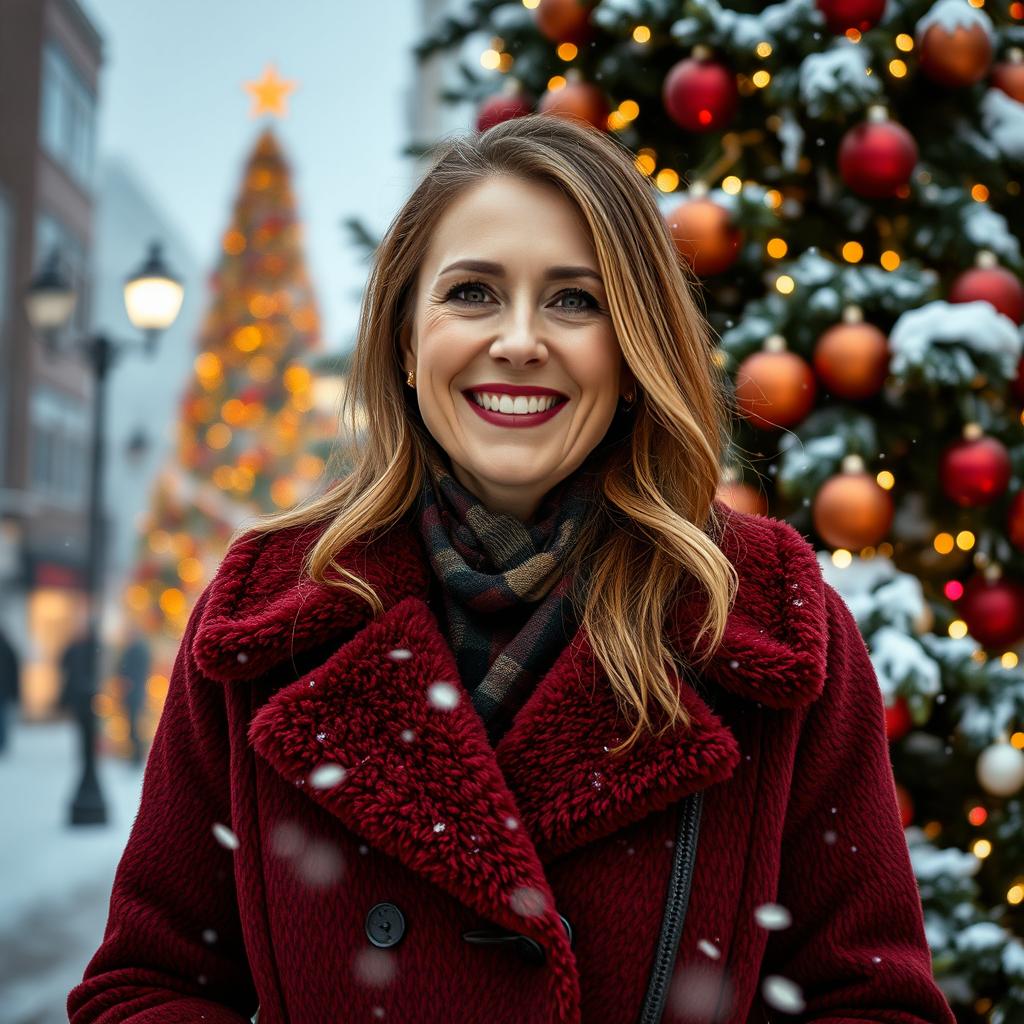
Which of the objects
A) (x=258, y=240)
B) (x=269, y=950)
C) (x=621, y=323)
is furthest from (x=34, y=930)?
(x=258, y=240)

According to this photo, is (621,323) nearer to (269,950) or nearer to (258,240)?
(269,950)

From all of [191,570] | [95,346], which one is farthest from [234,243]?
[95,346]

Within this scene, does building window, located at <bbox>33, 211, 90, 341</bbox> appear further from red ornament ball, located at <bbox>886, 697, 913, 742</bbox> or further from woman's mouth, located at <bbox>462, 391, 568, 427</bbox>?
woman's mouth, located at <bbox>462, 391, 568, 427</bbox>

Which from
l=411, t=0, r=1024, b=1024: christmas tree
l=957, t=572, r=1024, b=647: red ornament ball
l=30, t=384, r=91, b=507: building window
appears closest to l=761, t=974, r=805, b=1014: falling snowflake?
l=411, t=0, r=1024, b=1024: christmas tree

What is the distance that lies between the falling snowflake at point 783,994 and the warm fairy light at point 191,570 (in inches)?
425

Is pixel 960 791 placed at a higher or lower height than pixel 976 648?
lower

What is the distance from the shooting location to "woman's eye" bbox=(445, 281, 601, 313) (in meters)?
1.62

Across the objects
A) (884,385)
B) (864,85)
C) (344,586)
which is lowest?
(344,586)

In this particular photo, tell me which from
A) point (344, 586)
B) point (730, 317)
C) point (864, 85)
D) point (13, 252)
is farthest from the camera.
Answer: point (13, 252)

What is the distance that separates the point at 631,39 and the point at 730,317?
861 mm

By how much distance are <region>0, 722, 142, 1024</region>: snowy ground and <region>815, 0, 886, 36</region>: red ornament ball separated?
3.76 m

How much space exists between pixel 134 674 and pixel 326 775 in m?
10.6

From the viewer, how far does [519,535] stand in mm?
1688

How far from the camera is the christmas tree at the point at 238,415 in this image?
11.7 metres
